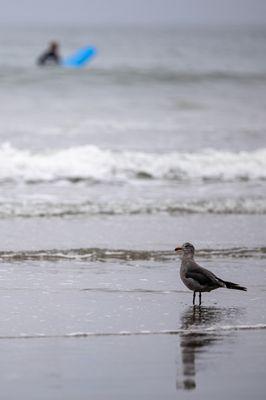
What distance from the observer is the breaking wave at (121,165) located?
52.3 ft

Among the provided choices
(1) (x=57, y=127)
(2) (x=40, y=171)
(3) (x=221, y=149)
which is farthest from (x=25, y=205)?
(1) (x=57, y=127)

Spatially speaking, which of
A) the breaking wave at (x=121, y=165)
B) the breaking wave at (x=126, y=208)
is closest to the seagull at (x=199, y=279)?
the breaking wave at (x=126, y=208)

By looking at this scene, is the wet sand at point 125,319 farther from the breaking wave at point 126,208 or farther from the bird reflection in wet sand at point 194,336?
the breaking wave at point 126,208

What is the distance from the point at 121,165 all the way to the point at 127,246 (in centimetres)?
630

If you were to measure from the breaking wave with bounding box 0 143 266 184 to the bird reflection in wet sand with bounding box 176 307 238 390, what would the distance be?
25.6 ft

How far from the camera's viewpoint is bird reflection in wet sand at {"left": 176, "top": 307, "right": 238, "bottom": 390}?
610 centimetres

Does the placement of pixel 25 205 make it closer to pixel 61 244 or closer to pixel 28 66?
pixel 61 244

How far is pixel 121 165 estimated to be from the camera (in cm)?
1680

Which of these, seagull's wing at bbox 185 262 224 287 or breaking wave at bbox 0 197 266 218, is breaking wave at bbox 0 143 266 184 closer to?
breaking wave at bbox 0 197 266 218

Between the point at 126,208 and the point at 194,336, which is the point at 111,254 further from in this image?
the point at 194,336

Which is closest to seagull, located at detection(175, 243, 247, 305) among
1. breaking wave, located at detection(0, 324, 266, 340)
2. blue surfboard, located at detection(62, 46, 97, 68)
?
breaking wave, located at detection(0, 324, 266, 340)

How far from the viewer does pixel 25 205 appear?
12945 mm

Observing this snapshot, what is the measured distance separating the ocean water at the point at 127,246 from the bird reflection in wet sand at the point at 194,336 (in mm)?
15

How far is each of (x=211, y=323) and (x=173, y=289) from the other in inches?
47.1
